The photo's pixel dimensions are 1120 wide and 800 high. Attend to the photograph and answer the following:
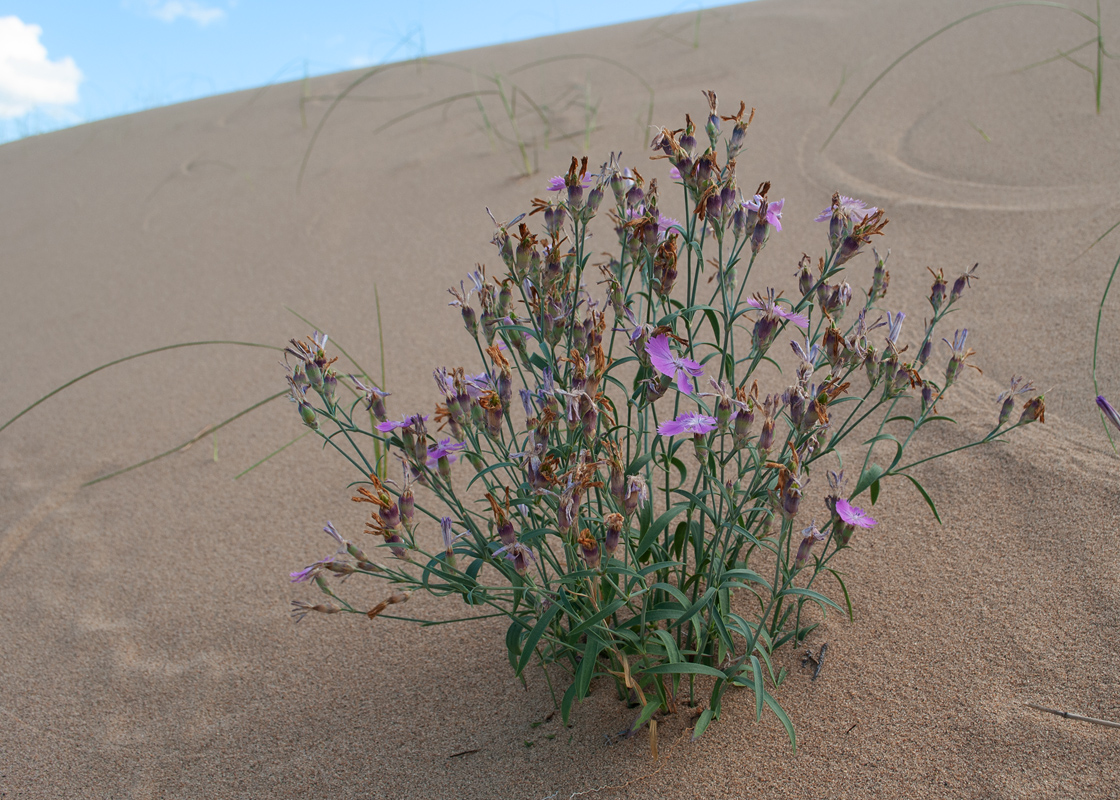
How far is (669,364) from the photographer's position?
1.08m

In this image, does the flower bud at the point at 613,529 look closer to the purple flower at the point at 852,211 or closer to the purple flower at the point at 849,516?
the purple flower at the point at 849,516

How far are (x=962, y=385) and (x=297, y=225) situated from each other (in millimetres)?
3241

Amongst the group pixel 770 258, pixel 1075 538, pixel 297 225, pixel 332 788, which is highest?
pixel 297 225

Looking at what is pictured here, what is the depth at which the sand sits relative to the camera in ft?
4.55

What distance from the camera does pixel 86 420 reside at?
2.90 metres

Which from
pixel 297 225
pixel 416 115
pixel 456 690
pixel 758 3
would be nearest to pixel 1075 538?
pixel 456 690

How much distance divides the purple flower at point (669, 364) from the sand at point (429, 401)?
689 mm

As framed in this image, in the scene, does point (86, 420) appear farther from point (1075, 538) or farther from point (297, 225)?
point (1075, 538)

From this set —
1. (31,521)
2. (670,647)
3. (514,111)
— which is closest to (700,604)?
(670,647)

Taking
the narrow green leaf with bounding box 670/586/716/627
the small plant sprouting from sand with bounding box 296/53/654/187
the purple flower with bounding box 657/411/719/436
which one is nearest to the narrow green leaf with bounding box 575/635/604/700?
the narrow green leaf with bounding box 670/586/716/627

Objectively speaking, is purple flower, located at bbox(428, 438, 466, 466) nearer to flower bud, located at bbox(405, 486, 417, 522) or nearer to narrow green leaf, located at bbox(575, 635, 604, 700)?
flower bud, located at bbox(405, 486, 417, 522)

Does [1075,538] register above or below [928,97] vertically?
below

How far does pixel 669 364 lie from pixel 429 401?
1.66 m

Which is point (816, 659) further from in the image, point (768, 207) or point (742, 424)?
point (768, 207)
